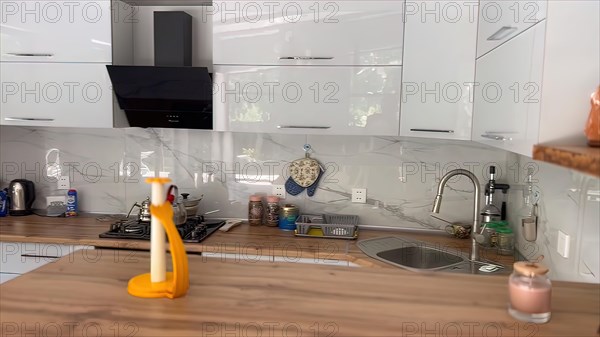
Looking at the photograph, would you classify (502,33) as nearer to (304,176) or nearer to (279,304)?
(279,304)

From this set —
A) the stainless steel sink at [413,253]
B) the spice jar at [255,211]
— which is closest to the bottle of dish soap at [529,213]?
the stainless steel sink at [413,253]

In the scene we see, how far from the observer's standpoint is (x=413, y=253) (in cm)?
287

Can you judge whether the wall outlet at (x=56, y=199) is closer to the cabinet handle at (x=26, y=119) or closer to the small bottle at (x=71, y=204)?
the small bottle at (x=71, y=204)

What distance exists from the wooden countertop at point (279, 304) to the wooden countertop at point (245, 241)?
3.22ft

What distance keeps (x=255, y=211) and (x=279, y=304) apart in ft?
6.14

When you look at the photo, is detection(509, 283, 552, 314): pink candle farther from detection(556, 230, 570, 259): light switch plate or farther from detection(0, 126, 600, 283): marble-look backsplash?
detection(0, 126, 600, 283): marble-look backsplash

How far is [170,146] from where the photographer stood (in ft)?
10.9

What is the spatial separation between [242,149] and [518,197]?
5.48ft

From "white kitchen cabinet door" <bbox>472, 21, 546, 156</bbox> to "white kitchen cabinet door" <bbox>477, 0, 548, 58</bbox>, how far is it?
0.03 meters

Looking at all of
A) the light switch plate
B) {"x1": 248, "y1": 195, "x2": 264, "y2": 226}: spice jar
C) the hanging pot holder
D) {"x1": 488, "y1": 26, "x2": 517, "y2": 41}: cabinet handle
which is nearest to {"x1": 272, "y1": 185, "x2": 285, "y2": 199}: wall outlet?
the hanging pot holder

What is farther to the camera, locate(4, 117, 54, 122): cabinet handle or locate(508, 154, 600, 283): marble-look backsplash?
locate(4, 117, 54, 122): cabinet handle

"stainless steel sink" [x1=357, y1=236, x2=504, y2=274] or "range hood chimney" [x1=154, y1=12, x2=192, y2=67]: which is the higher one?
"range hood chimney" [x1=154, y1=12, x2=192, y2=67]

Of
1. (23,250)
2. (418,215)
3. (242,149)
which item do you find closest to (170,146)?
(242,149)

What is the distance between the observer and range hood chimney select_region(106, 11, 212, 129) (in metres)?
2.83
